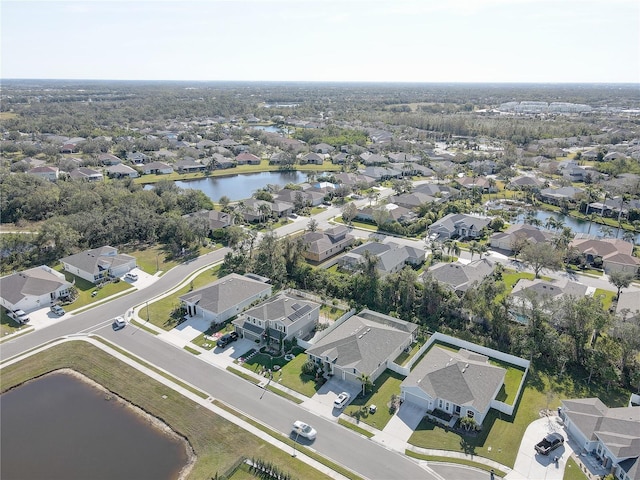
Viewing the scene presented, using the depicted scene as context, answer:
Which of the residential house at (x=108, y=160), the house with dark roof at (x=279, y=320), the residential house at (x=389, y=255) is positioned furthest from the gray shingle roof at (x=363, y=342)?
the residential house at (x=108, y=160)

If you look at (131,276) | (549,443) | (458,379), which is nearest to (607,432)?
(549,443)

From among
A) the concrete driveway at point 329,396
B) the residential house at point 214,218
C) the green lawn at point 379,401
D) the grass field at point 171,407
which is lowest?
the grass field at point 171,407

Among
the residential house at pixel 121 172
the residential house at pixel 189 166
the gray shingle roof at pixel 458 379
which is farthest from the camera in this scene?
the residential house at pixel 189 166

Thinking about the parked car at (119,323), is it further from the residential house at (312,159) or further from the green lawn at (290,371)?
the residential house at (312,159)

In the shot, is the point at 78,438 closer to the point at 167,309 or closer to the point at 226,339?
the point at 226,339

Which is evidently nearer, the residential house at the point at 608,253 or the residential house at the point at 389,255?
the residential house at the point at 389,255

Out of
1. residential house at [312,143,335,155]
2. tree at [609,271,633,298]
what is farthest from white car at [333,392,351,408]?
residential house at [312,143,335,155]
